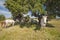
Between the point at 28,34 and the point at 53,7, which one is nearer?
the point at 28,34

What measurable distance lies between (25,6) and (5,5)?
17.2 feet

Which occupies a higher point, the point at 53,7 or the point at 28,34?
the point at 53,7

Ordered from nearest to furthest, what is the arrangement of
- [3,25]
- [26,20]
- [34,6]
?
[34,6] → [3,25] → [26,20]

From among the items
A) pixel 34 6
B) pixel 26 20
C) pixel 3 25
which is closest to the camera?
pixel 34 6

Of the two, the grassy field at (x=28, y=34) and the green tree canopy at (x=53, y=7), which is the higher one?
the green tree canopy at (x=53, y=7)

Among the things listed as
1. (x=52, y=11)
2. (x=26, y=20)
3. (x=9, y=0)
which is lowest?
(x=26, y=20)

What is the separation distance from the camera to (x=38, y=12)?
3281cm

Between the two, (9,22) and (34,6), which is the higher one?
(34,6)

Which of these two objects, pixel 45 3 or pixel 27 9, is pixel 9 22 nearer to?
pixel 27 9

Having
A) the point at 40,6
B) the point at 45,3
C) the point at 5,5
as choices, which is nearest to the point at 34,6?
the point at 40,6

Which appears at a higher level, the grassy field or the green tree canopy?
the green tree canopy

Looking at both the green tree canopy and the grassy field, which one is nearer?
the grassy field

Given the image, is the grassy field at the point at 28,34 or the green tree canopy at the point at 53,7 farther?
the green tree canopy at the point at 53,7

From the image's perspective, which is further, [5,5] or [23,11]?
[5,5]
